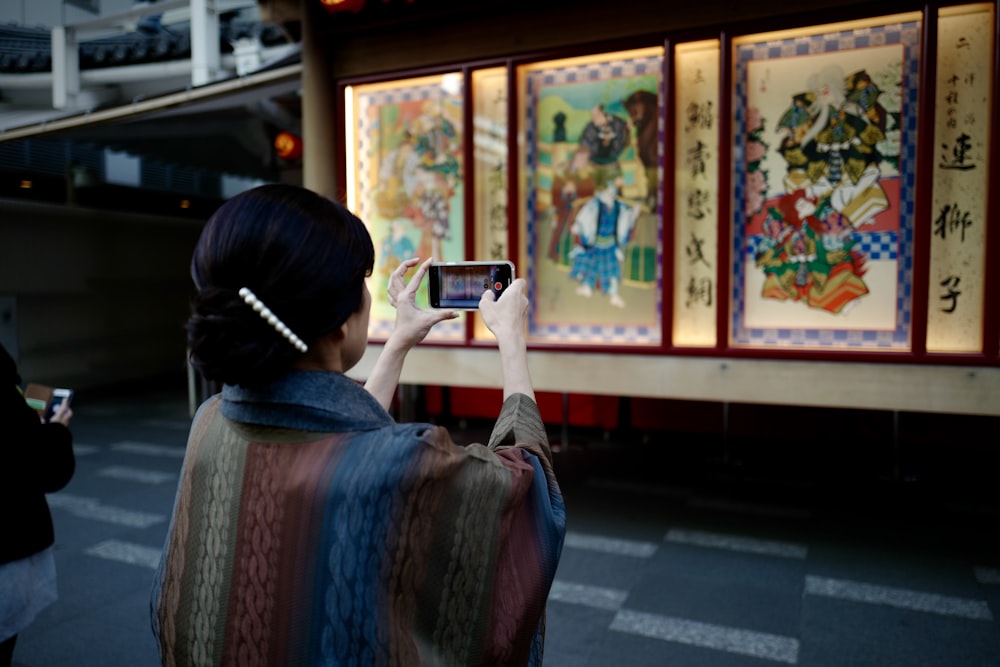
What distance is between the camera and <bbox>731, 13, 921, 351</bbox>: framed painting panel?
470 cm

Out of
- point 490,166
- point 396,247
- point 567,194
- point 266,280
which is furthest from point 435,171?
point 266,280

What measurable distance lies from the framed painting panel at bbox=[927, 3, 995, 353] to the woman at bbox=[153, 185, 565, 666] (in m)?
4.38

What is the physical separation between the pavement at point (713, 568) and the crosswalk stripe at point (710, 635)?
0.01 m

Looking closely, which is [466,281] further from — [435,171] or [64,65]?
[64,65]

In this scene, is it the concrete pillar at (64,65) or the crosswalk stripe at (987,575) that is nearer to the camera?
the crosswalk stripe at (987,575)

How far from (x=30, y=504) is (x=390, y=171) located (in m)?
4.26

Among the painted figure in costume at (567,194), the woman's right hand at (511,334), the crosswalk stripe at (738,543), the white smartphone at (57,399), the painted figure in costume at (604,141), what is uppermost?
the painted figure in costume at (604,141)

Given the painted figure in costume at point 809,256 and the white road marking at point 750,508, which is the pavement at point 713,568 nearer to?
the white road marking at point 750,508

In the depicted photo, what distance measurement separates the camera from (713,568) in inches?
182

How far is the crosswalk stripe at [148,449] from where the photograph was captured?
798cm

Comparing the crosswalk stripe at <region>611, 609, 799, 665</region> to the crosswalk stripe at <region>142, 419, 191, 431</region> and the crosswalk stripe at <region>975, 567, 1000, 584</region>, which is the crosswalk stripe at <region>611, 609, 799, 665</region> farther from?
the crosswalk stripe at <region>142, 419, 191, 431</region>

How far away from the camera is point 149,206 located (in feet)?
43.6

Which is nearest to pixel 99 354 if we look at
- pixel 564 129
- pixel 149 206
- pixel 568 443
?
pixel 149 206

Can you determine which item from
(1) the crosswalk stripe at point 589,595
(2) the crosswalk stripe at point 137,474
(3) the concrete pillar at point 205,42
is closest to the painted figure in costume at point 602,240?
(1) the crosswalk stripe at point 589,595
